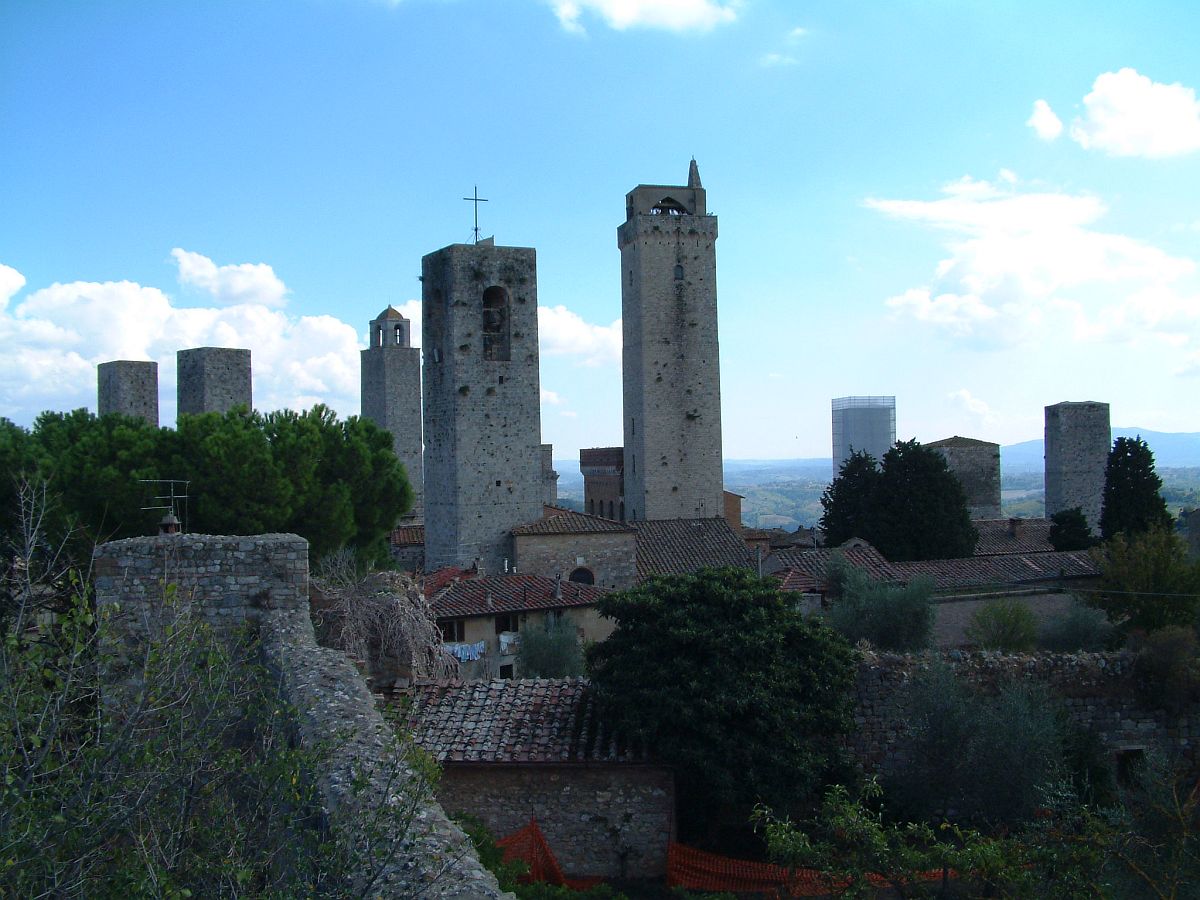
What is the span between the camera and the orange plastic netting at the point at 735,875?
8695 mm

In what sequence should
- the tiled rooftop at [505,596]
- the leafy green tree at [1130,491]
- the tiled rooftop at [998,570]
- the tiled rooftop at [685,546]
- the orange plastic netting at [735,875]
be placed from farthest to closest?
the leafy green tree at [1130,491]
the tiled rooftop at [685,546]
the tiled rooftop at [998,570]
the tiled rooftop at [505,596]
the orange plastic netting at [735,875]

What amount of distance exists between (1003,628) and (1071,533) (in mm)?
17528

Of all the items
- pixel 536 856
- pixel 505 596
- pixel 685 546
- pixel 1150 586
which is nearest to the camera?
pixel 536 856

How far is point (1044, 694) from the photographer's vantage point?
11258 millimetres

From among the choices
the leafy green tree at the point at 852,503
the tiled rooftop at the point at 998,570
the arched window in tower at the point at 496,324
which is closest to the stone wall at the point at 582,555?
the arched window in tower at the point at 496,324

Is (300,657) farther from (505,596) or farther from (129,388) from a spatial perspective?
→ (129,388)

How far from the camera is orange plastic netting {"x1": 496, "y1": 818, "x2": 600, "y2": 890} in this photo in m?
9.59

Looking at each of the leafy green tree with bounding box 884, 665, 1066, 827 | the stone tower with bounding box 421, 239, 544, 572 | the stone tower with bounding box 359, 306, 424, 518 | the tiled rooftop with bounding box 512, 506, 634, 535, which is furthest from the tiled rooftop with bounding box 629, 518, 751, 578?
the leafy green tree with bounding box 884, 665, 1066, 827

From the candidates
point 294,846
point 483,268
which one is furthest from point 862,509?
point 294,846

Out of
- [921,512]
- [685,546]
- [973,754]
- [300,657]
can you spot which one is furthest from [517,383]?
[300,657]

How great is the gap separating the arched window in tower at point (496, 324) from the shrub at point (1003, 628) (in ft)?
46.0

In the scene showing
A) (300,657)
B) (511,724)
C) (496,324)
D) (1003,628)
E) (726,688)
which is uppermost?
(496,324)

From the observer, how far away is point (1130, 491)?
32.7 m

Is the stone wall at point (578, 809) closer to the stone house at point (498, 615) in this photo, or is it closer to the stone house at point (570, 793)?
the stone house at point (570, 793)
